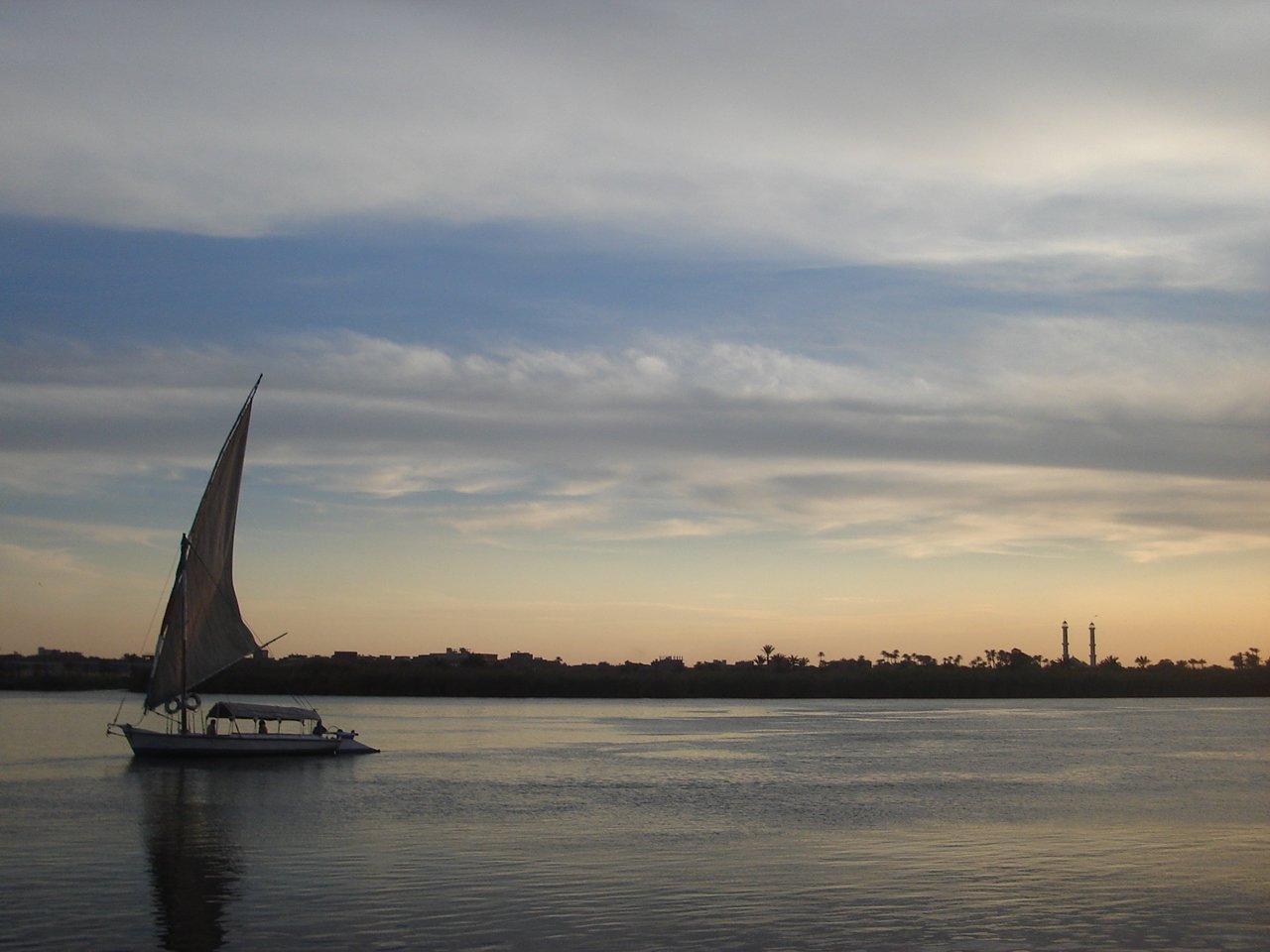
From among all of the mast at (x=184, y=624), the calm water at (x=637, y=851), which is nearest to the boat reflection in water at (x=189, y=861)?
the calm water at (x=637, y=851)

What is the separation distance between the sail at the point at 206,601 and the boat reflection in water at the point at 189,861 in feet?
15.4

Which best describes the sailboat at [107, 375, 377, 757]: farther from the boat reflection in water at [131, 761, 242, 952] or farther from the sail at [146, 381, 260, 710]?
the boat reflection in water at [131, 761, 242, 952]

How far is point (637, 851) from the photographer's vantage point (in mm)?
28500

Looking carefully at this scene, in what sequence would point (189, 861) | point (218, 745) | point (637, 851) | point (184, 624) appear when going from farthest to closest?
point (218, 745)
point (184, 624)
point (637, 851)
point (189, 861)

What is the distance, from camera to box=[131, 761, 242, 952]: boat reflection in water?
65.4ft

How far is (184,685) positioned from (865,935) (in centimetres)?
3566

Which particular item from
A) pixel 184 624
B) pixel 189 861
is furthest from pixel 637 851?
pixel 184 624

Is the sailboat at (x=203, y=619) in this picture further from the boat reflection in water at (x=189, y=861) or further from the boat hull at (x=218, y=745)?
the boat reflection in water at (x=189, y=861)

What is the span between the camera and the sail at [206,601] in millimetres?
49094

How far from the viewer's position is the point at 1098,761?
5625cm

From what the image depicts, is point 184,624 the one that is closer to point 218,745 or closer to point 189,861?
point 218,745

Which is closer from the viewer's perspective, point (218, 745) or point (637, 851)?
point (637, 851)

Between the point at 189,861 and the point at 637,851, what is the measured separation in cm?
939

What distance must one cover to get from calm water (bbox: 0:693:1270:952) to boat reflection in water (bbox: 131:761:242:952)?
0.41 feet
